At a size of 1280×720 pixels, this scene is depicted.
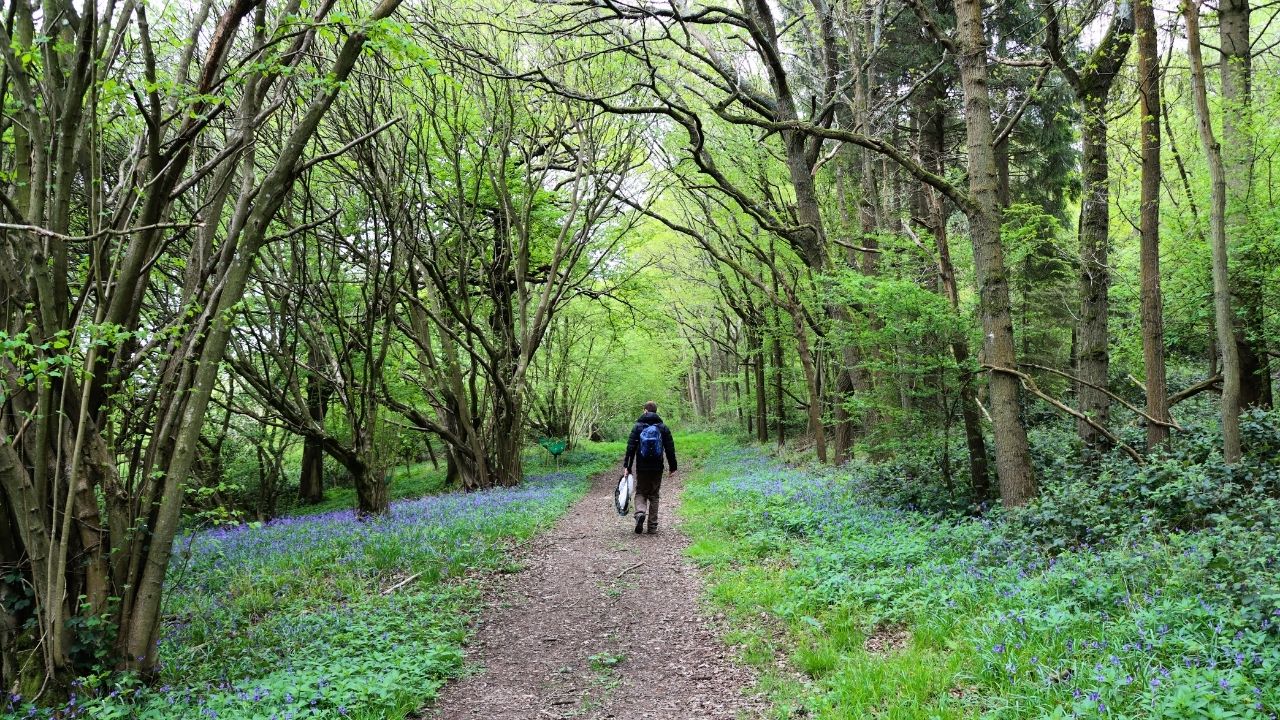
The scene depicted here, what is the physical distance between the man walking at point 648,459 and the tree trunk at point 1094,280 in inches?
230

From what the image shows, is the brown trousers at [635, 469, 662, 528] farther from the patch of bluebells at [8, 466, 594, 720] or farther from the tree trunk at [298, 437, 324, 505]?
the tree trunk at [298, 437, 324, 505]

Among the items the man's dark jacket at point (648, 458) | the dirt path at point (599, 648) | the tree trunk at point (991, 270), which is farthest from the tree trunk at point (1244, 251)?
the dirt path at point (599, 648)

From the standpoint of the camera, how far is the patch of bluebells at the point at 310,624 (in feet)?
13.4

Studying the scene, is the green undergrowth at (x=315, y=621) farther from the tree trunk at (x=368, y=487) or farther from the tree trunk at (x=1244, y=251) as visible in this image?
the tree trunk at (x=1244, y=251)

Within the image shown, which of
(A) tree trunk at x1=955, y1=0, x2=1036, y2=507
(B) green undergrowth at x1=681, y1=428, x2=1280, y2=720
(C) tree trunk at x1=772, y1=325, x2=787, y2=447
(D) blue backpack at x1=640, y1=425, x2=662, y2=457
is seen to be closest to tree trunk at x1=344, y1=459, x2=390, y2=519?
(D) blue backpack at x1=640, y1=425, x2=662, y2=457

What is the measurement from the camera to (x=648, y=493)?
10.1 meters

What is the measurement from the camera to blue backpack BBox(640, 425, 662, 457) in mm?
9820

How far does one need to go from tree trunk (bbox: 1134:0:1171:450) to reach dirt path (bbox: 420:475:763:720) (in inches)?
238

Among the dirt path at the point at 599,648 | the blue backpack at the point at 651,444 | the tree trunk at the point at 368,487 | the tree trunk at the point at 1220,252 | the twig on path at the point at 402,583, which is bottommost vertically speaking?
the dirt path at the point at 599,648

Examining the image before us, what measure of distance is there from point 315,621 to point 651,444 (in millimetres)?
5288

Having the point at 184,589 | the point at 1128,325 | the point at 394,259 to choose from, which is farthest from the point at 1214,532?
the point at 1128,325

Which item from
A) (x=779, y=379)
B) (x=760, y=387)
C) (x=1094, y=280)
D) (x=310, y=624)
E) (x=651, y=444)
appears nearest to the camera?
(x=310, y=624)

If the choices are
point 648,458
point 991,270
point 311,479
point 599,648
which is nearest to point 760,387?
point 648,458

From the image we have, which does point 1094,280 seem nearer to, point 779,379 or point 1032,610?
point 1032,610
